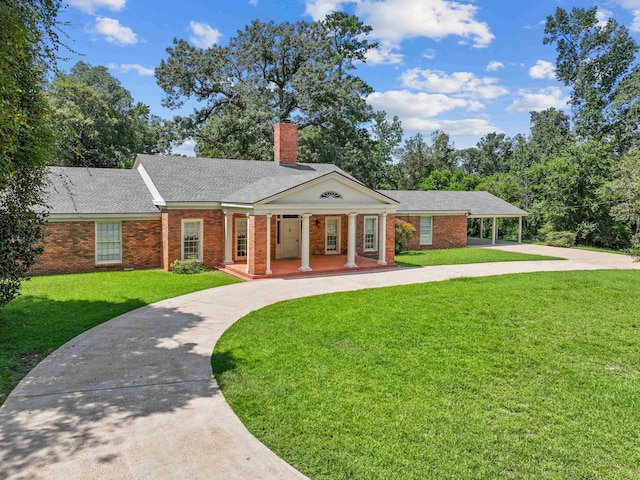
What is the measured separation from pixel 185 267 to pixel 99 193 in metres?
5.22

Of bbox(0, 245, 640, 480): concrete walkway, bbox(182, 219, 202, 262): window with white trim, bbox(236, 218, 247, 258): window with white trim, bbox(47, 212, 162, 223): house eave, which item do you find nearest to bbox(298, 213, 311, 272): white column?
bbox(236, 218, 247, 258): window with white trim

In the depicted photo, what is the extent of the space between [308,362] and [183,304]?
17.8 feet

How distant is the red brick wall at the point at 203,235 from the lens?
16891 millimetres

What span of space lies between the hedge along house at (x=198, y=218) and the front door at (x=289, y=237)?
0.05m

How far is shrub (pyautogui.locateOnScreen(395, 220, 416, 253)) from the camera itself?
76.4 feet

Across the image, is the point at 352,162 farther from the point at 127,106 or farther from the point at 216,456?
the point at 216,456

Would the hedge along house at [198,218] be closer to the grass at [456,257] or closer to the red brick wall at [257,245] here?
the red brick wall at [257,245]

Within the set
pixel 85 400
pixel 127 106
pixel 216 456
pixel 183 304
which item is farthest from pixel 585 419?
pixel 127 106

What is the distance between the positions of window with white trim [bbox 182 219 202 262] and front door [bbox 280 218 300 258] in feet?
12.7

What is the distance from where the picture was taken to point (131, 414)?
5.40 m

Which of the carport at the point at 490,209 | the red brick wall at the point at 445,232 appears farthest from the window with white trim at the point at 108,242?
the carport at the point at 490,209

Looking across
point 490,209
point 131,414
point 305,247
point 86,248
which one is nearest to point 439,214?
point 490,209

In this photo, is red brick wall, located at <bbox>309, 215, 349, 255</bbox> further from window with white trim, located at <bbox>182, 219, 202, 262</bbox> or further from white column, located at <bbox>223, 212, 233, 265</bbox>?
window with white trim, located at <bbox>182, 219, 202, 262</bbox>

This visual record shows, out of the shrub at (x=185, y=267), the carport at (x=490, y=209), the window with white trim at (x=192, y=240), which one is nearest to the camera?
the shrub at (x=185, y=267)
